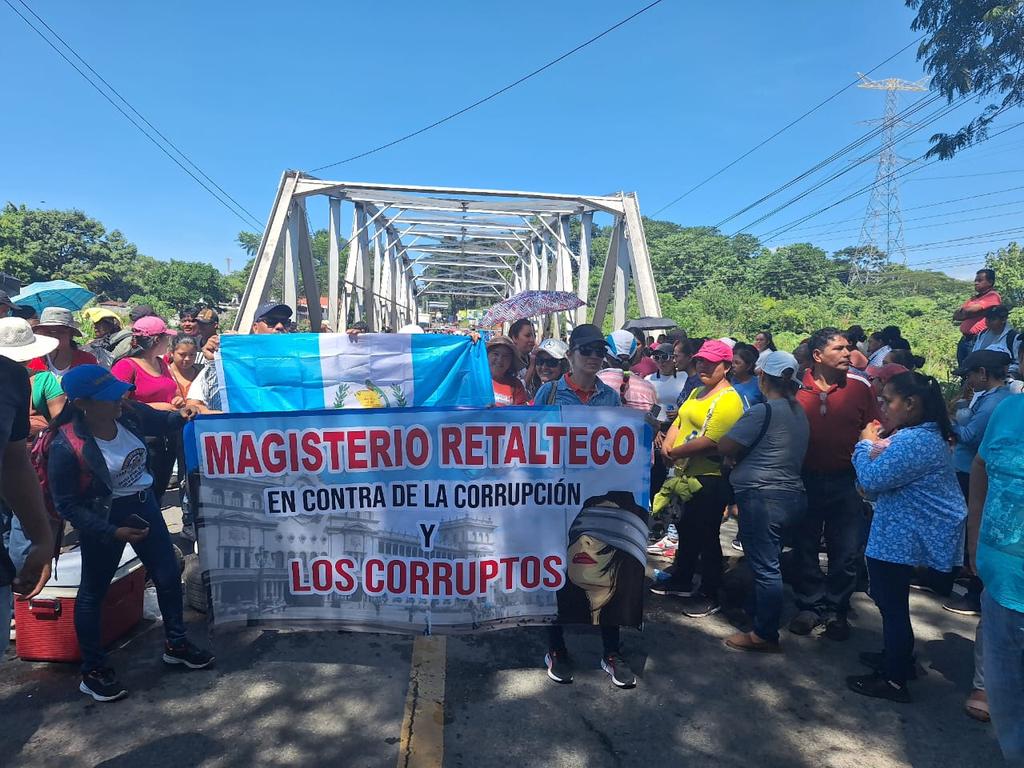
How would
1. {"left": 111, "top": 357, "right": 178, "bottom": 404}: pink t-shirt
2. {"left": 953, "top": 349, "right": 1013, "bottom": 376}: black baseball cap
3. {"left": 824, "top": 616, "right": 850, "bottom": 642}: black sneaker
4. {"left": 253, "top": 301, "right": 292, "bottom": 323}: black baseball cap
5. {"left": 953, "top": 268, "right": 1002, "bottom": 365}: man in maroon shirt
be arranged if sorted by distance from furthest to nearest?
{"left": 953, "top": 268, "right": 1002, "bottom": 365}: man in maroon shirt
{"left": 253, "top": 301, "right": 292, "bottom": 323}: black baseball cap
{"left": 111, "top": 357, "right": 178, "bottom": 404}: pink t-shirt
{"left": 953, "top": 349, "right": 1013, "bottom": 376}: black baseball cap
{"left": 824, "top": 616, "right": 850, "bottom": 642}: black sneaker

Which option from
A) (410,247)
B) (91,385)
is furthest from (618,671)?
(410,247)

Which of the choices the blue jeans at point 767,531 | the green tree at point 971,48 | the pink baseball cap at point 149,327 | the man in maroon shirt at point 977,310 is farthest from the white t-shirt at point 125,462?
the green tree at point 971,48

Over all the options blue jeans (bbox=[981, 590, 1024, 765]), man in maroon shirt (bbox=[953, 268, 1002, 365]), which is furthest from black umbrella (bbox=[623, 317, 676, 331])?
blue jeans (bbox=[981, 590, 1024, 765])

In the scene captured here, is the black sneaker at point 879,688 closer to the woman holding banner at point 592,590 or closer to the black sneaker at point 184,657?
the woman holding banner at point 592,590

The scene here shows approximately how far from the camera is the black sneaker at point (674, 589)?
4457mm

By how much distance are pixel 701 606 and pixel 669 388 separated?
102 inches

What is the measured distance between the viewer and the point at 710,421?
3.77m

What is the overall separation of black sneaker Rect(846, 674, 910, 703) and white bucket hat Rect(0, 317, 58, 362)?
4421mm

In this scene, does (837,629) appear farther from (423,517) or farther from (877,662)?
(423,517)

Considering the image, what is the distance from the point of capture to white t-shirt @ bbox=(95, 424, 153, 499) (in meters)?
2.98

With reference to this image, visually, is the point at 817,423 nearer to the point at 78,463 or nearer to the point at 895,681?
the point at 895,681

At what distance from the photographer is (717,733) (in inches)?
114

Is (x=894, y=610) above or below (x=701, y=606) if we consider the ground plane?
above

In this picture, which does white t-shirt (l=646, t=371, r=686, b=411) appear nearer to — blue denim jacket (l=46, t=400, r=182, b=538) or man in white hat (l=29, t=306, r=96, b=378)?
blue denim jacket (l=46, t=400, r=182, b=538)
